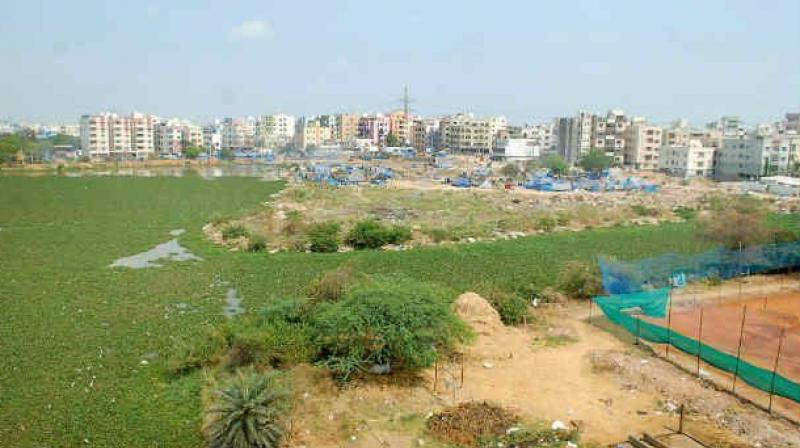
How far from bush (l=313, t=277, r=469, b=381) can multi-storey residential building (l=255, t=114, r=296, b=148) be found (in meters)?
120

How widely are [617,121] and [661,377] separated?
77.8 m

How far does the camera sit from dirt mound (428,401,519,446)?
9266mm

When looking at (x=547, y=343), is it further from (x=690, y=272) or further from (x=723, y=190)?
(x=723, y=190)

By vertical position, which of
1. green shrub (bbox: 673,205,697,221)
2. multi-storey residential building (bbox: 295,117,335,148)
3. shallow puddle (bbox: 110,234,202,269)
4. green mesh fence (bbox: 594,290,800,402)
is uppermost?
multi-storey residential building (bbox: 295,117,335,148)

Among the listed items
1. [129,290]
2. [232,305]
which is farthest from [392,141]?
[232,305]

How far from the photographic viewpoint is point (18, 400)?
35.5 ft

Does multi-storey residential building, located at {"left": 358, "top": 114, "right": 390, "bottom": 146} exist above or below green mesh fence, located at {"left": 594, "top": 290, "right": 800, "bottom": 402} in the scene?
above

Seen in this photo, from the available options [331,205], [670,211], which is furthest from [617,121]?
[331,205]

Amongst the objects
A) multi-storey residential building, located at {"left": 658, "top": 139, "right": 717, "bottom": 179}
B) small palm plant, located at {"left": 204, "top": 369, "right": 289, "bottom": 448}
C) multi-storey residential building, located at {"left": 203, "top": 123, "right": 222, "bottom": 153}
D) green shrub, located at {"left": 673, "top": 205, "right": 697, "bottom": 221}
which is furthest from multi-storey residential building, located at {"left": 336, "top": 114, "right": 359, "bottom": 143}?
small palm plant, located at {"left": 204, "top": 369, "right": 289, "bottom": 448}

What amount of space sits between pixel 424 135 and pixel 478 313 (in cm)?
10434

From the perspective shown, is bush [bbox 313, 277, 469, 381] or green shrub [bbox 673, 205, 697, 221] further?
green shrub [bbox 673, 205, 697, 221]

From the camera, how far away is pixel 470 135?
101500 mm

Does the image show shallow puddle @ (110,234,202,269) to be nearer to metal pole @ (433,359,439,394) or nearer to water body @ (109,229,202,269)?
water body @ (109,229,202,269)

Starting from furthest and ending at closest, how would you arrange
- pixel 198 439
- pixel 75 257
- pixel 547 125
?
pixel 547 125
pixel 75 257
pixel 198 439
